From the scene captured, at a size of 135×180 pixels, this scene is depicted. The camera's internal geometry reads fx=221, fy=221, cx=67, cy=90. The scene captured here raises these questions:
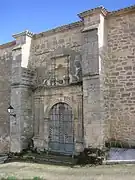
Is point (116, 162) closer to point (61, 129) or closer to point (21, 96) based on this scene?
point (61, 129)

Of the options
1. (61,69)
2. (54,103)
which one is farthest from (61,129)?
(61,69)

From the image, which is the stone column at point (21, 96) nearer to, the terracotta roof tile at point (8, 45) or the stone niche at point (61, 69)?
the stone niche at point (61, 69)

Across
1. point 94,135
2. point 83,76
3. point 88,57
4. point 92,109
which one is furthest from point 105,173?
point 88,57

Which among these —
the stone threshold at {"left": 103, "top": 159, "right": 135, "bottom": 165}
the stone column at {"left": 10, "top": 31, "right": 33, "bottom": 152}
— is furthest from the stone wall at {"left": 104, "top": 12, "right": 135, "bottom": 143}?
the stone column at {"left": 10, "top": 31, "right": 33, "bottom": 152}

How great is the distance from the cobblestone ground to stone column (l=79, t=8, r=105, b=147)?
1.13 meters

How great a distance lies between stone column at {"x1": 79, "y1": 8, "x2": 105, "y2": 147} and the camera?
7184 millimetres

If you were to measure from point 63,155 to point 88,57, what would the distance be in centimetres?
372

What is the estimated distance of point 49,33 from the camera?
949 centimetres

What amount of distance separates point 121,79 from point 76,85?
1668mm

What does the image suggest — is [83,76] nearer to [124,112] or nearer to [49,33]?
[124,112]

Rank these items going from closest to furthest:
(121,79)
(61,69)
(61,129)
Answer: (121,79)
(61,129)
(61,69)

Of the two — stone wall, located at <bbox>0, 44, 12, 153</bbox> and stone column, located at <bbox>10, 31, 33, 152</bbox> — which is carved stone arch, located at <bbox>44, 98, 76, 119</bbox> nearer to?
stone column, located at <bbox>10, 31, 33, 152</bbox>

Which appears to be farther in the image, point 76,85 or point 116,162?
point 76,85

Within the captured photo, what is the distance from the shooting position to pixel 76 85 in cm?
826
